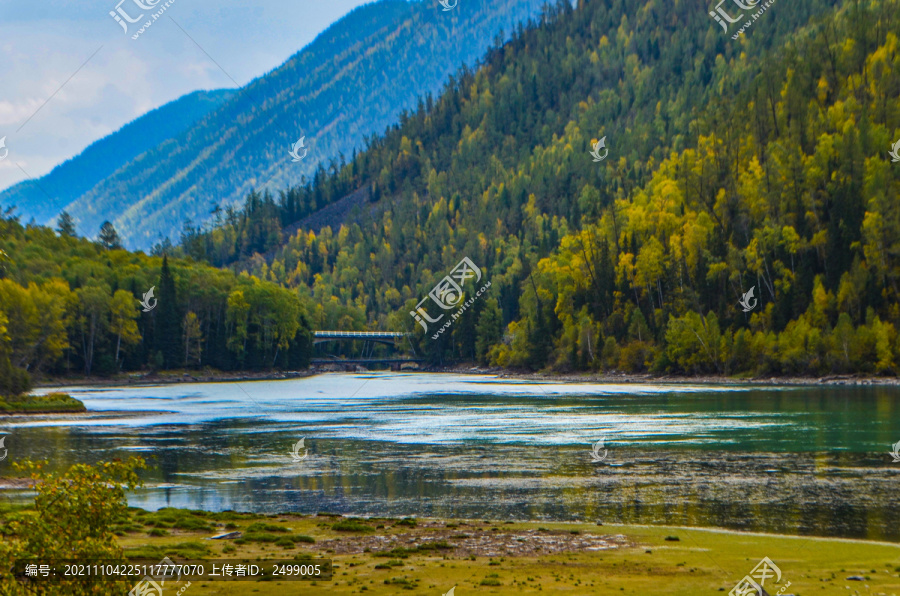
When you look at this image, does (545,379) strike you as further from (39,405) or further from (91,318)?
(39,405)

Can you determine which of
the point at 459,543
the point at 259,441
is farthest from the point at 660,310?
the point at 459,543

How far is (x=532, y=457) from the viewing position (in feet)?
175

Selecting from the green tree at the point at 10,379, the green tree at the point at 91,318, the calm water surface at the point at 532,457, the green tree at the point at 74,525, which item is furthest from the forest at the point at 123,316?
the green tree at the point at 74,525

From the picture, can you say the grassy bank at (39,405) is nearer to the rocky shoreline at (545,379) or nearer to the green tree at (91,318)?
the rocky shoreline at (545,379)

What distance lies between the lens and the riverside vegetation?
23.5 meters

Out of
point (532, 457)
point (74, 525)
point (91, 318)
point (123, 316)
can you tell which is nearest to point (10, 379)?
point (532, 457)

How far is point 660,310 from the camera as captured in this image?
155125 mm

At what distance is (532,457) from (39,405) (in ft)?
191

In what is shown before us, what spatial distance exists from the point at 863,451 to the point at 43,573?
46578mm

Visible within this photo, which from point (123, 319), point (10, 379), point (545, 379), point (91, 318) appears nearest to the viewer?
point (10, 379)

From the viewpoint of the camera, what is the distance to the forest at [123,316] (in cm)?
13675

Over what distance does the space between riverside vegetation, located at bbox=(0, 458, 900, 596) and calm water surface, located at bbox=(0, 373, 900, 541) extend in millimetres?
3157

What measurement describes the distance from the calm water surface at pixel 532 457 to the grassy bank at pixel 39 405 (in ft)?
11.4

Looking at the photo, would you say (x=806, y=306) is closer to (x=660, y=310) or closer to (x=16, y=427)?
(x=660, y=310)
